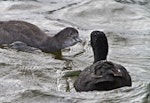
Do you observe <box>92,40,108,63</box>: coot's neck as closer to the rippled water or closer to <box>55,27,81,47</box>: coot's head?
the rippled water

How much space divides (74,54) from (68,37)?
49 centimetres

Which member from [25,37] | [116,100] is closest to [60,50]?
[25,37]

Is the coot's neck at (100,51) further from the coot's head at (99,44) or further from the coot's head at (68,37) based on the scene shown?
the coot's head at (68,37)

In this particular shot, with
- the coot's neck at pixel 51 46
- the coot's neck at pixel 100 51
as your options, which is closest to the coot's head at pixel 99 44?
the coot's neck at pixel 100 51

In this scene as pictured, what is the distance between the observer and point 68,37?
11008mm

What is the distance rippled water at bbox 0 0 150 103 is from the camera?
7984mm

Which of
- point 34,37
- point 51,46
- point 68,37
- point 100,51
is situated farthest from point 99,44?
point 34,37

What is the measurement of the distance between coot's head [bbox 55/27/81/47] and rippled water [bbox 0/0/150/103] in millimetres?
108

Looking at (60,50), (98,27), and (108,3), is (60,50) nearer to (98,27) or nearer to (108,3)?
(98,27)

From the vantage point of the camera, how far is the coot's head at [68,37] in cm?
1098

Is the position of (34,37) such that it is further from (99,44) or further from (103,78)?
(103,78)

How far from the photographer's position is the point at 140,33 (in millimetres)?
11961

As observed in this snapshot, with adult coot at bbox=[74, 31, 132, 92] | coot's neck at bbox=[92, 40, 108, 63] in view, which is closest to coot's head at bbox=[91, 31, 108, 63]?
coot's neck at bbox=[92, 40, 108, 63]

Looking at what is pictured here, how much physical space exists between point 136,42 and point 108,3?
2.94 m
